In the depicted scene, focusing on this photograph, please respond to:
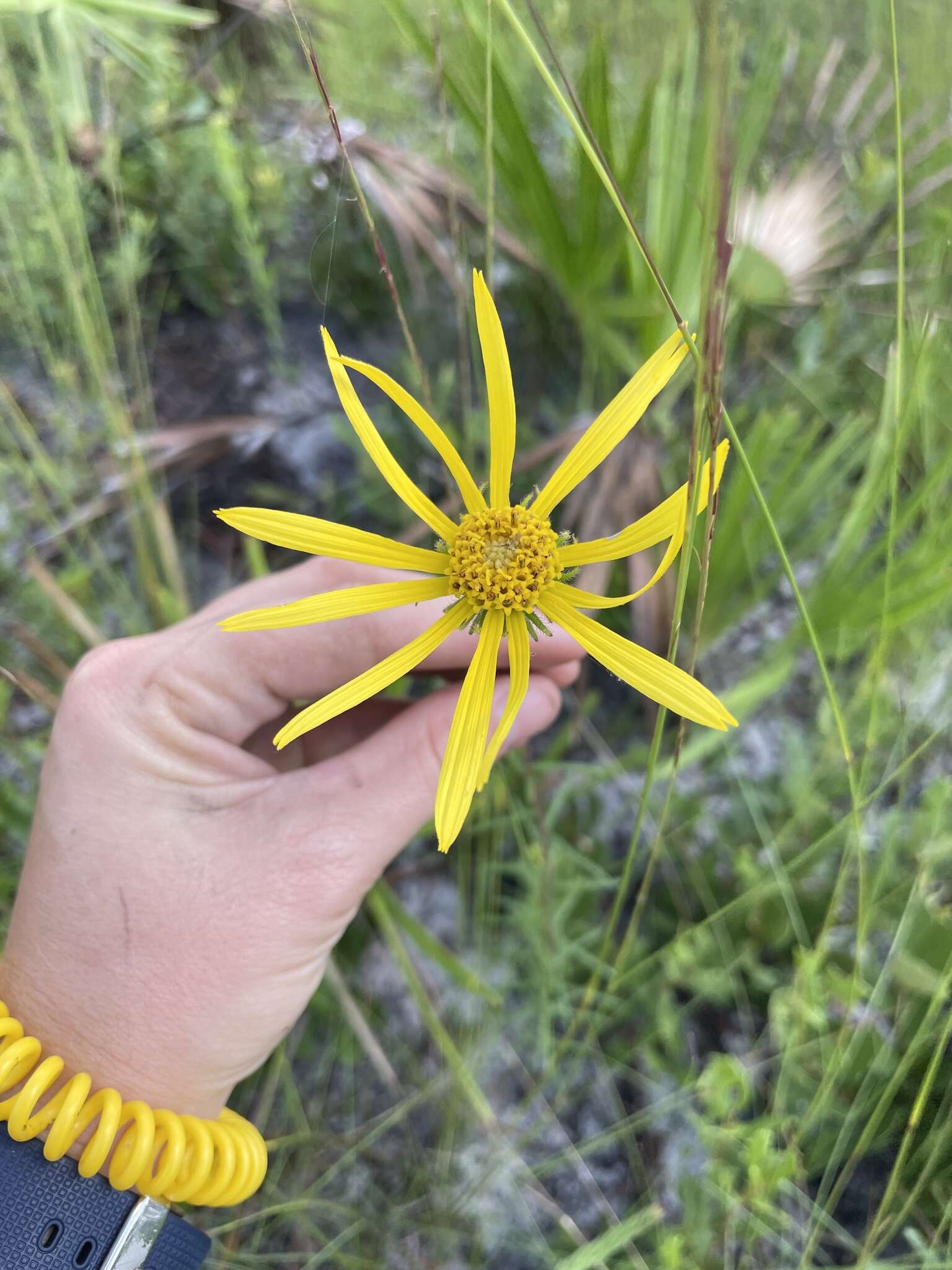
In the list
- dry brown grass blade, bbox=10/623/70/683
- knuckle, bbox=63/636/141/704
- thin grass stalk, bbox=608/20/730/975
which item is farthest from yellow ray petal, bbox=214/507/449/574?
dry brown grass blade, bbox=10/623/70/683

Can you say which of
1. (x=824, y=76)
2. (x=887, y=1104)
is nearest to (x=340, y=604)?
(x=887, y=1104)

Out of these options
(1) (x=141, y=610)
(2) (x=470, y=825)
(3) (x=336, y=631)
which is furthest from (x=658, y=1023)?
(1) (x=141, y=610)

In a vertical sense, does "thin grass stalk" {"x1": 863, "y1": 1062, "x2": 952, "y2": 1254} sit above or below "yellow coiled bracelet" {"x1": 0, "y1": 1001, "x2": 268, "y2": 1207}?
above

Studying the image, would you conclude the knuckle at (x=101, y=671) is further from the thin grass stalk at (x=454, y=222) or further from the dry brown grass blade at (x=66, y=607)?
the thin grass stalk at (x=454, y=222)

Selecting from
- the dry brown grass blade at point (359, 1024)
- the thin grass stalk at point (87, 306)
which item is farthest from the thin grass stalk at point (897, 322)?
the thin grass stalk at point (87, 306)

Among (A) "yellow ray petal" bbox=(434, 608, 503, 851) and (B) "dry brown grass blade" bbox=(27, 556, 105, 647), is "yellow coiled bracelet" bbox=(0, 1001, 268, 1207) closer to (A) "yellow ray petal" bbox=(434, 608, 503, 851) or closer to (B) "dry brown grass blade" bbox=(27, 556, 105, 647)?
(A) "yellow ray petal" bbox=(434, 608, 503, 851)

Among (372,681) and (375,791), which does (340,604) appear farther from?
(375,791)

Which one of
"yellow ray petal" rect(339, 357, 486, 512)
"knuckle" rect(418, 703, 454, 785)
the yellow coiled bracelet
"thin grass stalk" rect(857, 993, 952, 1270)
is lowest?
the yellow coiled bracelet

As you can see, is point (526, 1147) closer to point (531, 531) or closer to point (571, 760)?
point (571, 760)
